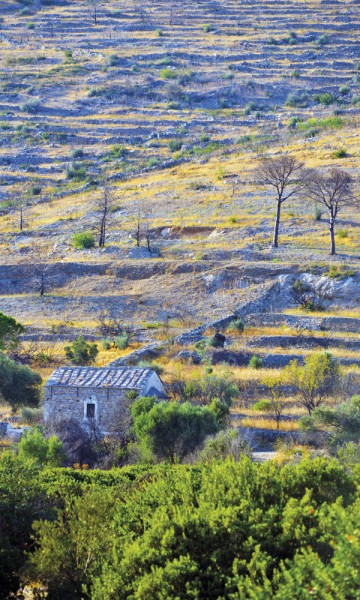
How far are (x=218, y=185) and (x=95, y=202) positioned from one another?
6.39 metres

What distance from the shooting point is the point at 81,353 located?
1302 inches

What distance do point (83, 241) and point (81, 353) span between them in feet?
40.6

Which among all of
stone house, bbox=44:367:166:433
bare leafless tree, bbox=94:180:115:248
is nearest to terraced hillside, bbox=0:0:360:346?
bare leafless tree, bbox=94:180:115:248

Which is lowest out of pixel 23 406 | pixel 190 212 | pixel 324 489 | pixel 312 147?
pixel 23 406

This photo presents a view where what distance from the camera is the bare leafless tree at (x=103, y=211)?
148ft

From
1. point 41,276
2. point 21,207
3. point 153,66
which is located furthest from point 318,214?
point 153,66

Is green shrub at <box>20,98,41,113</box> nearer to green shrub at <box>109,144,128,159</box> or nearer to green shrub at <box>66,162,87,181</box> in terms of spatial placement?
green shrub at <box>109,144,128,159</box>

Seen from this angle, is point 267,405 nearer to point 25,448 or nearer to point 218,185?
point 25,448

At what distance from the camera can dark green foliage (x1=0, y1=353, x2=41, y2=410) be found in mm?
29920

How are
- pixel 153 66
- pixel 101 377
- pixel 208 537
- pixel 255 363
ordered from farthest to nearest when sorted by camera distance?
pixel 153 66 < pixel 255 363 < pixel 101 377 < pixel 208 537

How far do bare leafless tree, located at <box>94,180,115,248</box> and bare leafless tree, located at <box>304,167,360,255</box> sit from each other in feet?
30.5

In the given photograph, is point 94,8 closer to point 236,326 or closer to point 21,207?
point 21,207

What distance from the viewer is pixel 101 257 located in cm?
4303

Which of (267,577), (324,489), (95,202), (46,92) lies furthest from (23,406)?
(46,92)
